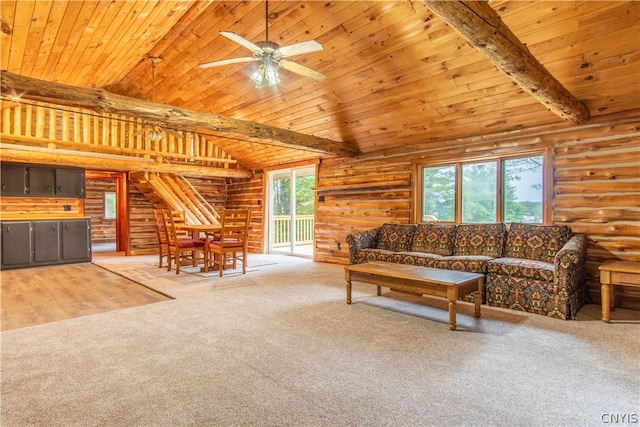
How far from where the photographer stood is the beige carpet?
1.91 meters

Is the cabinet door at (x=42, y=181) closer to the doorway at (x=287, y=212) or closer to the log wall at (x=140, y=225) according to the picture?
the log wall at (x=140, y=225)

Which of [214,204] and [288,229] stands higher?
[214,204]

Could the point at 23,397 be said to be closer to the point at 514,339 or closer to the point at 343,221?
the point at 514,339

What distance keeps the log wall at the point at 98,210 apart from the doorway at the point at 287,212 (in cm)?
591

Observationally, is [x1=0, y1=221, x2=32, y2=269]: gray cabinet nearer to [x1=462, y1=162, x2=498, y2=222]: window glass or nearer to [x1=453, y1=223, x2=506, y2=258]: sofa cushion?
[x1=453, y1=223, x2=506, y2=258]: sofa cushion

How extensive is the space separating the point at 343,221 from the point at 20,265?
251 inches

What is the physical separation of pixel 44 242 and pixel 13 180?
52.2 inches

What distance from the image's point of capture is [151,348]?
2777 millimetres

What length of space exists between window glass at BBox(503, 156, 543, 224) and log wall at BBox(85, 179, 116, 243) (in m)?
11.4

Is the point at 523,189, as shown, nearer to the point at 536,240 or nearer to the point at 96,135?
the point at 536,240

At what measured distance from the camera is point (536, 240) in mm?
4348

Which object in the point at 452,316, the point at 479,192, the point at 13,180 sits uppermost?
the point at 13,180

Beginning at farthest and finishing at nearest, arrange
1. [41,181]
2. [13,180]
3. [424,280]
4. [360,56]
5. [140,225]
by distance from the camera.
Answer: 1. [140,225]
2. [41,181]
3. [13,180]
4. [360,56]
5. [424,280]

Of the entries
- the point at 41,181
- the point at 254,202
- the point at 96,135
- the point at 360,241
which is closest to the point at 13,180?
the point at 41,181
